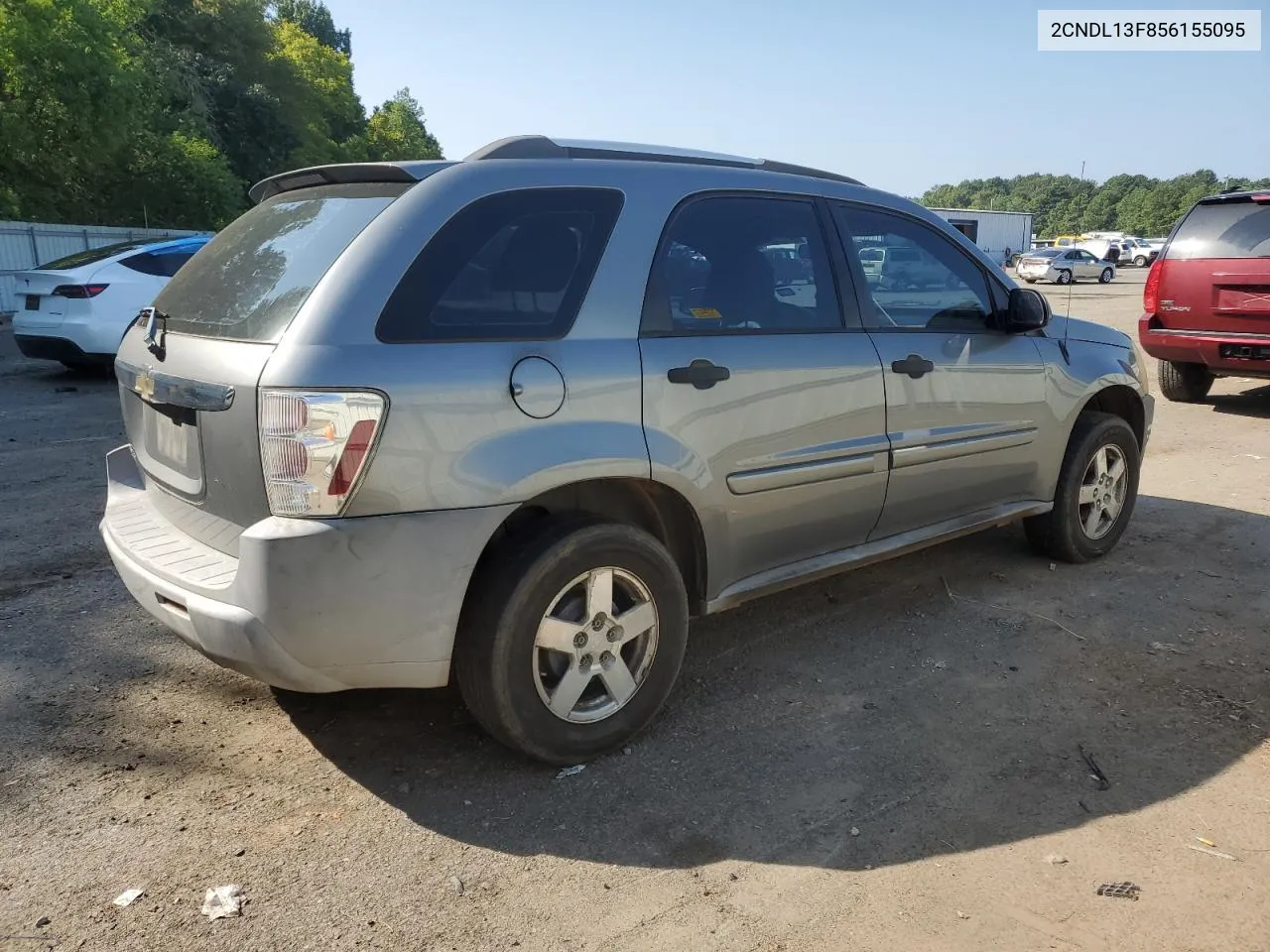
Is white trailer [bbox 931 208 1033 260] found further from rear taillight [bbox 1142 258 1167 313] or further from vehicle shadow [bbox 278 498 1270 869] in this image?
vehicle shadow [bbox 278 498 1270 869]

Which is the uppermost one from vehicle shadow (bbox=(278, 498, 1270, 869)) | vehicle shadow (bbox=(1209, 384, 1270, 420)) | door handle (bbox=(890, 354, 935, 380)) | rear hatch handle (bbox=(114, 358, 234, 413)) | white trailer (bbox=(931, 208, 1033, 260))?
white trailer (bbox=(931, 208, 1033, 260))

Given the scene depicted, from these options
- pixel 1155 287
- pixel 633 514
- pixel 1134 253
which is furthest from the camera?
pixel 1134 253

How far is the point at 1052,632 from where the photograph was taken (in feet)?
13.8

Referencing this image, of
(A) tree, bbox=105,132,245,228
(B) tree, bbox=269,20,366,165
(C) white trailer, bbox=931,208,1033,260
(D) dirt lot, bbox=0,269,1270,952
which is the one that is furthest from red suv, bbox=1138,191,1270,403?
(C) white trailer, bbox=931,208,1033,260

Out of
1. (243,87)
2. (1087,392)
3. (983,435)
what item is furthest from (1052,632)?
(243,87)

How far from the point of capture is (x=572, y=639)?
2988 millimetres

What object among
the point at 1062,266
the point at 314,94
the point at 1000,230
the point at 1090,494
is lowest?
the point at 1090,494

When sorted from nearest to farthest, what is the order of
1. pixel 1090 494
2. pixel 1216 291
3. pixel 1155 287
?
pixel 1090 494 → pixel 1216 291 → pixel 1155 287

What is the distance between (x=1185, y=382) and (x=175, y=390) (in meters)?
10.1

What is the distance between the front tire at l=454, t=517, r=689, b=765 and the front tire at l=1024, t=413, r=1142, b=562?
2543mm

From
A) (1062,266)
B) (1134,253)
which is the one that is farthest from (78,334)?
(1134,253)

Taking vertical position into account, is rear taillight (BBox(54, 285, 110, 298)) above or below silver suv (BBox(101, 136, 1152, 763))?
above

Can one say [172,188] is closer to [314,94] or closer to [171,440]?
[314,94]

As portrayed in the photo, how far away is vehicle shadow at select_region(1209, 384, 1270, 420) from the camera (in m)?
9.68
